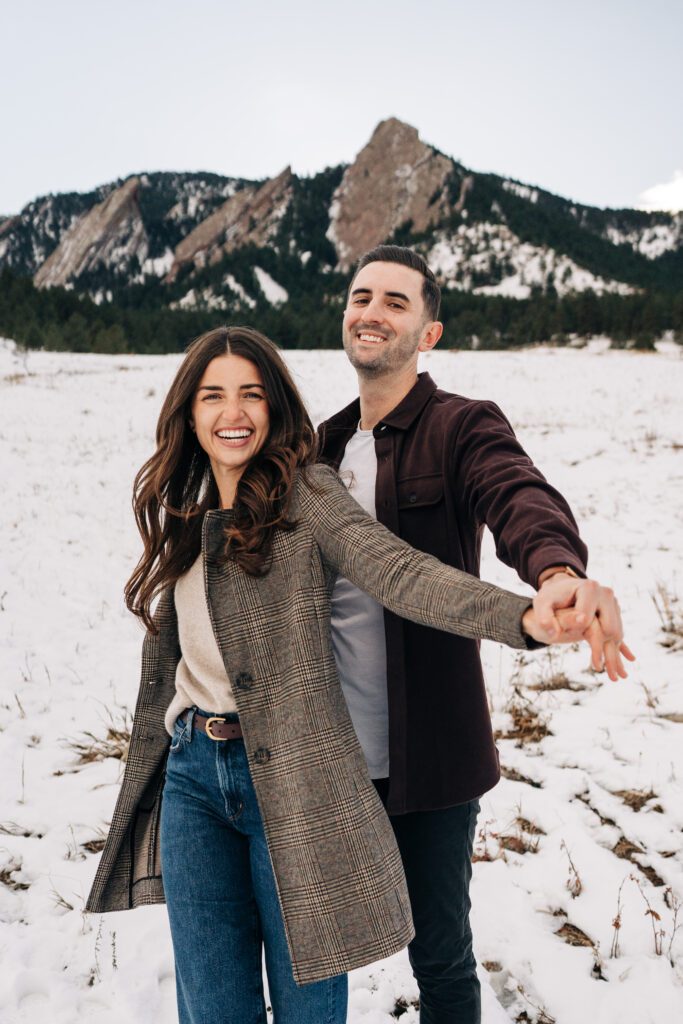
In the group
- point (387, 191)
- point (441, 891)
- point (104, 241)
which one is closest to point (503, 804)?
point (441, 891)

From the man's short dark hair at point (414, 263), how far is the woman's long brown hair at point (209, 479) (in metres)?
0.57

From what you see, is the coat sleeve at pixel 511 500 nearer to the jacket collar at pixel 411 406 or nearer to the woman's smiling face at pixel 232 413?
the jacket collar at pixel 411 406

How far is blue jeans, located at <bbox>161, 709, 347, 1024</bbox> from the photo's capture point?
1712mm

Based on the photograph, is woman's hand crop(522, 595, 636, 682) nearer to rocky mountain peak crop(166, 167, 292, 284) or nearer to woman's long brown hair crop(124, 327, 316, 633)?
woman's long brown hair crop(124, 327, 316, 633)

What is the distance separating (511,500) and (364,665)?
0.77 metres

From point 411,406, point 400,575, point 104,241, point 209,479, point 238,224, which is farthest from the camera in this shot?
point 104,241

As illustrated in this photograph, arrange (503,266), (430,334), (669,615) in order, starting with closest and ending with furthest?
(430,334), (669,615), (503,266)

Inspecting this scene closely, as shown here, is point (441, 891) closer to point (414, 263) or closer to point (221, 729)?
point (221, 729)

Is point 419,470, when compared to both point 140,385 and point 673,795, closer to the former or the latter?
point 673,795

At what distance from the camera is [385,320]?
225 cm

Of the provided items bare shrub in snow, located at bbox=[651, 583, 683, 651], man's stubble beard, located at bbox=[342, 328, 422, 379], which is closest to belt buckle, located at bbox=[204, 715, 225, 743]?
man's stubble beard, located at bbox=[342, 328, 422, 379]

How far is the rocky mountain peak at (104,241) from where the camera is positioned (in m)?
146

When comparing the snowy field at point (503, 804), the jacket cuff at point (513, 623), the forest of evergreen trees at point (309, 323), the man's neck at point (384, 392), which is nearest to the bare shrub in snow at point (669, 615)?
the snowy field at point (503, 804)

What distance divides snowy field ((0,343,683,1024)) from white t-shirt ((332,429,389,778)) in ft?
4.87
